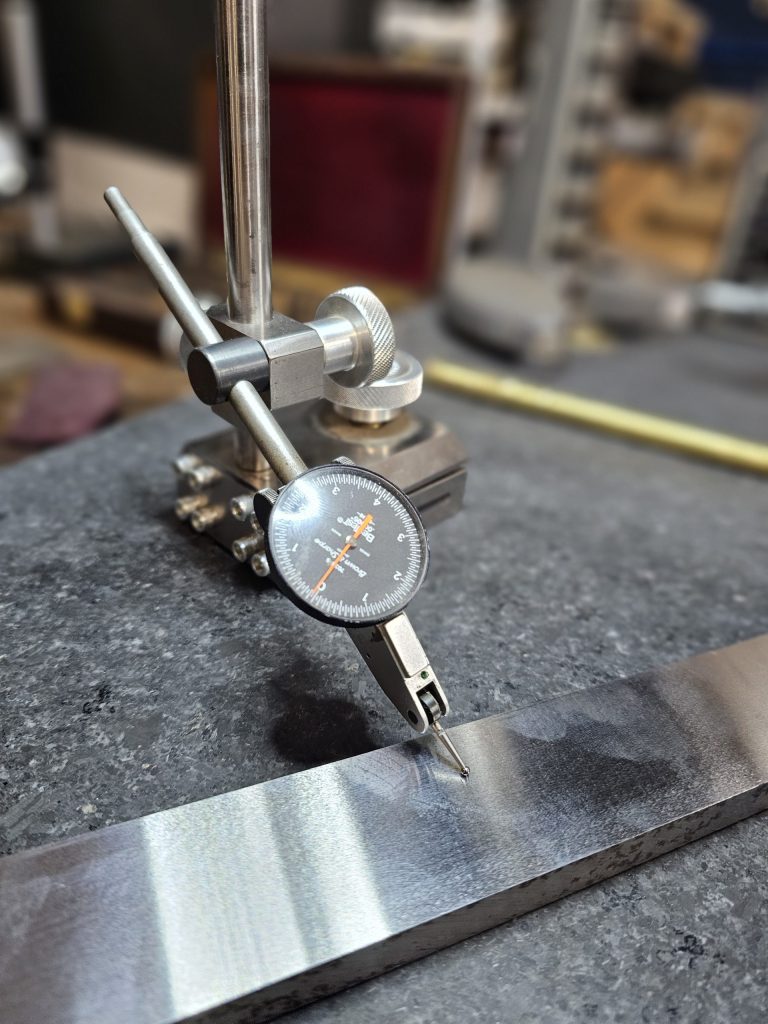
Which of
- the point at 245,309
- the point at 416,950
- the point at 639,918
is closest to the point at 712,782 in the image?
the point at 639,918

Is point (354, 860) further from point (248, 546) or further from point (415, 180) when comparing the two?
point (415, 180)

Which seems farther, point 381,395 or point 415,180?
point 415,180

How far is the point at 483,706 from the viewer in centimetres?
45

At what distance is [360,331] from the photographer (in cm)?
45

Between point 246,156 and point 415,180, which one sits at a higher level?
point 246,156

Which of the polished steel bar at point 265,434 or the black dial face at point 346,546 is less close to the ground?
the polished steel bar at point 265,434

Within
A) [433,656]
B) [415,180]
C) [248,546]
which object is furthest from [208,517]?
[415,180]

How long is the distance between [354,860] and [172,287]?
0.33 meters

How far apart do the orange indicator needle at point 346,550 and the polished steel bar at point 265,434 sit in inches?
1.7

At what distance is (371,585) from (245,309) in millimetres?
196

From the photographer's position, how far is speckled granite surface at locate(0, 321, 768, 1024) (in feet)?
1.15

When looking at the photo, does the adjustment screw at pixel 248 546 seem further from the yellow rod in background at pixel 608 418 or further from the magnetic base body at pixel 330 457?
the yellow rod in background at pixel 608 418

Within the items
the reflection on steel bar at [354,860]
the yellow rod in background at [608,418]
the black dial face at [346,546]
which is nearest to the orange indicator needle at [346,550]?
the black dial face at [346,546]

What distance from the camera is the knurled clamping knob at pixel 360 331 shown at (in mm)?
448
